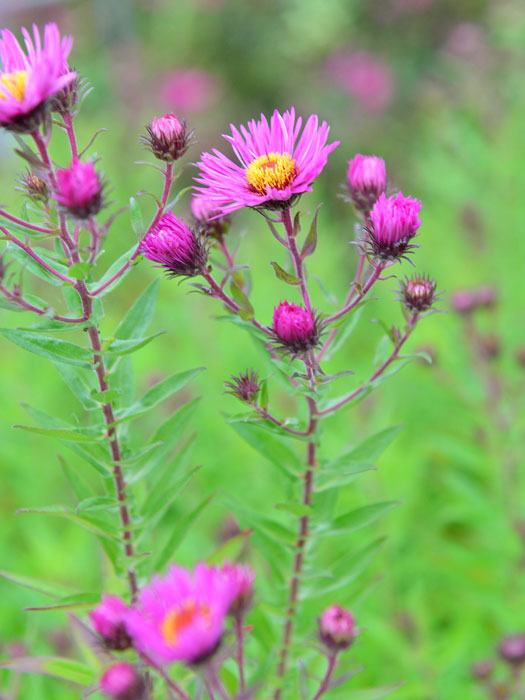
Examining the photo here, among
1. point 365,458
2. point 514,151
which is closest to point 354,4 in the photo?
point 514,151

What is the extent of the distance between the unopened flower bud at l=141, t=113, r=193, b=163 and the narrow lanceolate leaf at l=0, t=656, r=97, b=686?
1.95 feet

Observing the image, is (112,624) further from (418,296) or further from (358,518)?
(418,296)

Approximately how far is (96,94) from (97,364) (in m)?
5.01

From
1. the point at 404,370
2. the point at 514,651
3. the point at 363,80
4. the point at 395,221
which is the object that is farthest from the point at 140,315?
the point at 363,80

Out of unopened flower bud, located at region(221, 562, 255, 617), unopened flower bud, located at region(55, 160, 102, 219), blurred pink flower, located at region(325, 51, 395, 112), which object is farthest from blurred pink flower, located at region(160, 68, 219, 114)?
unopened flower bud, located at region(221, 562, 255, 617)

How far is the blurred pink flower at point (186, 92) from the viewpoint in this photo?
376 cm

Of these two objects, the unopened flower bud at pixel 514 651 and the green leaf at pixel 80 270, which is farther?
the unopened flower bud at pixel 514 651

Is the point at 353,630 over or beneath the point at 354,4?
beneath

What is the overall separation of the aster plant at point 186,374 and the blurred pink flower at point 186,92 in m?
3.06

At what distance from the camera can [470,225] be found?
96.4 inches

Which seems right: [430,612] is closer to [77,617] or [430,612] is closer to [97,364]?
[77,617]

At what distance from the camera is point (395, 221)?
29.5 inches

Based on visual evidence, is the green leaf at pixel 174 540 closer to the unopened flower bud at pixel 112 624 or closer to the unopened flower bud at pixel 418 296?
the unopened flower bud at pixel 112 624

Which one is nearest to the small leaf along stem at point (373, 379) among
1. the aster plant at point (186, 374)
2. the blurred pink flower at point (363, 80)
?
the aster plant at point (186, 374)
